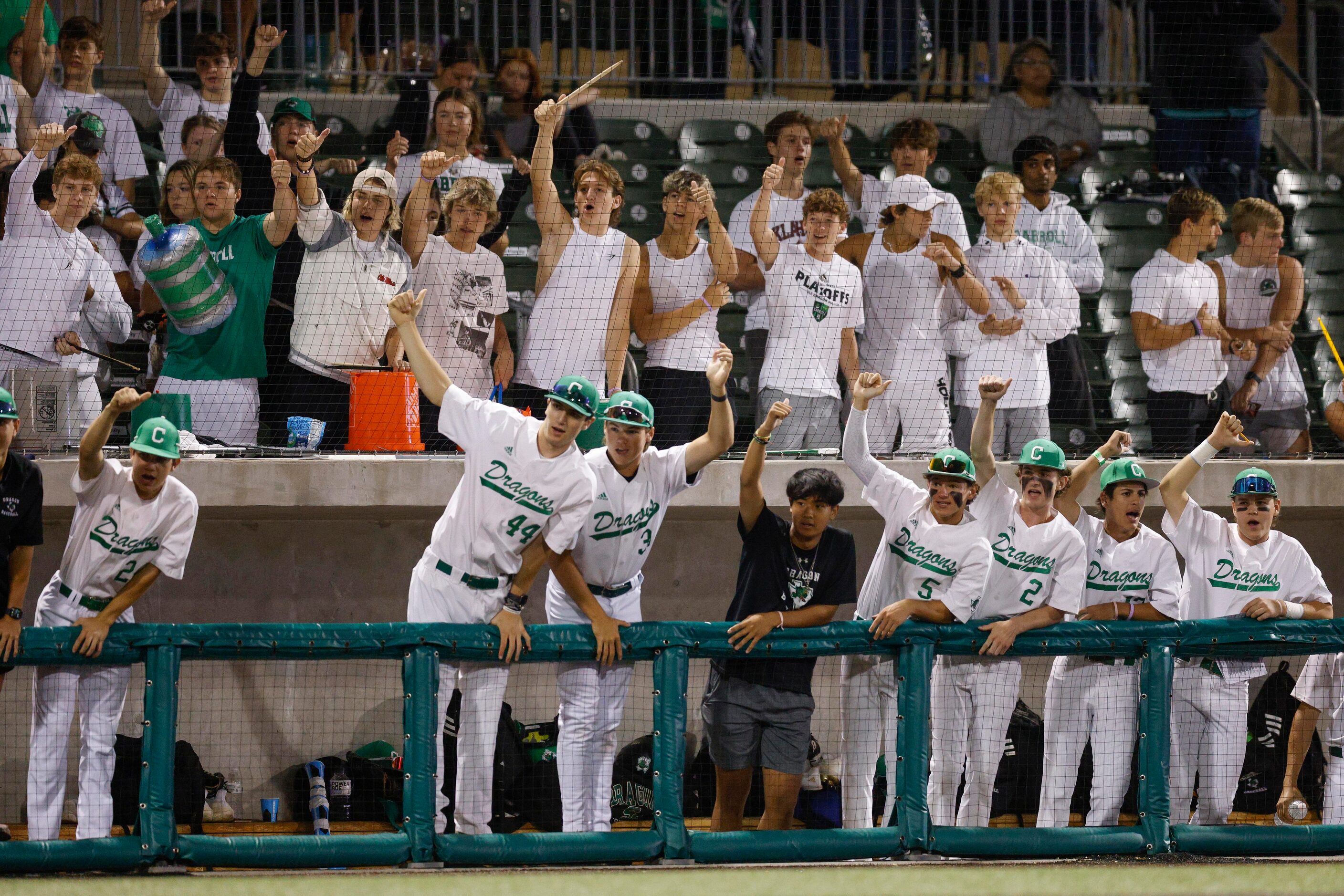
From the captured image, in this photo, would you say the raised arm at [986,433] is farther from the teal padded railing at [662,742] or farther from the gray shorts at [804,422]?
the gray shorts at [804,422]

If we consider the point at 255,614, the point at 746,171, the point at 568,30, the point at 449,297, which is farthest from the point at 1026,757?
the point at 568,30

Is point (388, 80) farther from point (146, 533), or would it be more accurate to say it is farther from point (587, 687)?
point (587, 687)

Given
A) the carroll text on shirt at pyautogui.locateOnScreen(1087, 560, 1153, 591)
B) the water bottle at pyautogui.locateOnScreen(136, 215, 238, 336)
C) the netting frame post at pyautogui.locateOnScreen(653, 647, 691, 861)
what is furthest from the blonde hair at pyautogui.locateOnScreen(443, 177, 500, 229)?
the carroll text on shirt at pyautogui.locateOnScreen(1087, 560, 1153, 591)

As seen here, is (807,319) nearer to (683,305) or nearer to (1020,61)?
(683,305)

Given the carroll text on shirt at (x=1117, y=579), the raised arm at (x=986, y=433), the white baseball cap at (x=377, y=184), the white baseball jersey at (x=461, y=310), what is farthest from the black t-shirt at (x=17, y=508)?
the carroll text on shirt at (x=1117, y=579)

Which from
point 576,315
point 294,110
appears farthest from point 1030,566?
point 294,110

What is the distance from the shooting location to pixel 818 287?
A: 23.7 ft

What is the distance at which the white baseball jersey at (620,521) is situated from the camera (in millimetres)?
5488

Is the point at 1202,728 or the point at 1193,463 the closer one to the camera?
the point at 1202,728

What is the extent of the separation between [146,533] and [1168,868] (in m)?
3.94

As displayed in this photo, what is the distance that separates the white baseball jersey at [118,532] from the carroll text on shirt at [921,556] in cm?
271

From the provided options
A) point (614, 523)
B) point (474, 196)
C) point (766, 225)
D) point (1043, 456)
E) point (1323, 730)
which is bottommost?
point (1323, 730)

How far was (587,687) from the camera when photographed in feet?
17.2

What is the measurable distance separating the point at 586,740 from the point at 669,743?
302mm
